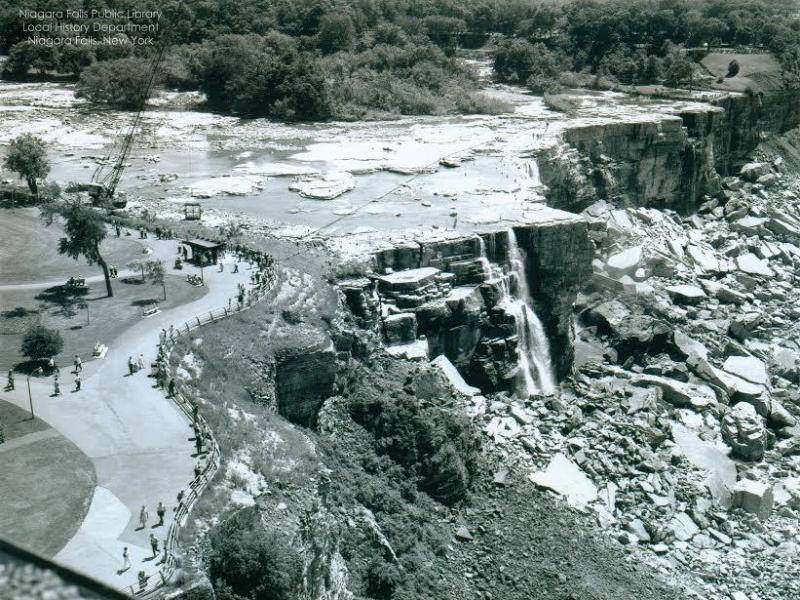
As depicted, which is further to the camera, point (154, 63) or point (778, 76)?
point (778, 76)

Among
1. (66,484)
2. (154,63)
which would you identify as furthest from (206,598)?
(154,63)

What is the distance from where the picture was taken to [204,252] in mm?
37406

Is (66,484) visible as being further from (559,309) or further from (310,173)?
(310,173)

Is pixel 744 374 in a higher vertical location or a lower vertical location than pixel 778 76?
lower

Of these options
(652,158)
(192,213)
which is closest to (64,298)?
(192,213)

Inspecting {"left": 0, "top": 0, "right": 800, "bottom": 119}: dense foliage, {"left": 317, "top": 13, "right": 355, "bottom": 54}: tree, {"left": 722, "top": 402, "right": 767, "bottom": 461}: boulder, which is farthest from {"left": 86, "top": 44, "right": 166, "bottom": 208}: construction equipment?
{"left": 722, "top": 402, "right": 767, "bottom": 461}: boulder

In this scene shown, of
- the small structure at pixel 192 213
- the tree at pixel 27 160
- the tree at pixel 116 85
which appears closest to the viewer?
the small structure at pixel 192 213

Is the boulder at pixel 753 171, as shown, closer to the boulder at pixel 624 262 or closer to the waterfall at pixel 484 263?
the boulder at pixel 624 262

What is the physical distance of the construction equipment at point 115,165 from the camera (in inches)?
1786

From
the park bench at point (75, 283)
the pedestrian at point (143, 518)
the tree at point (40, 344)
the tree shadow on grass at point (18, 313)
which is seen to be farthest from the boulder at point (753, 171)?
the pedestrian at point (143, 518)

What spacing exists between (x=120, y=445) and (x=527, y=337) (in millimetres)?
22703

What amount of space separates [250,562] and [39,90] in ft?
223

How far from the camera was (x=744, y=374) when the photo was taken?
41188 mm

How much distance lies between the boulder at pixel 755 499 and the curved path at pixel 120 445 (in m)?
21.1
